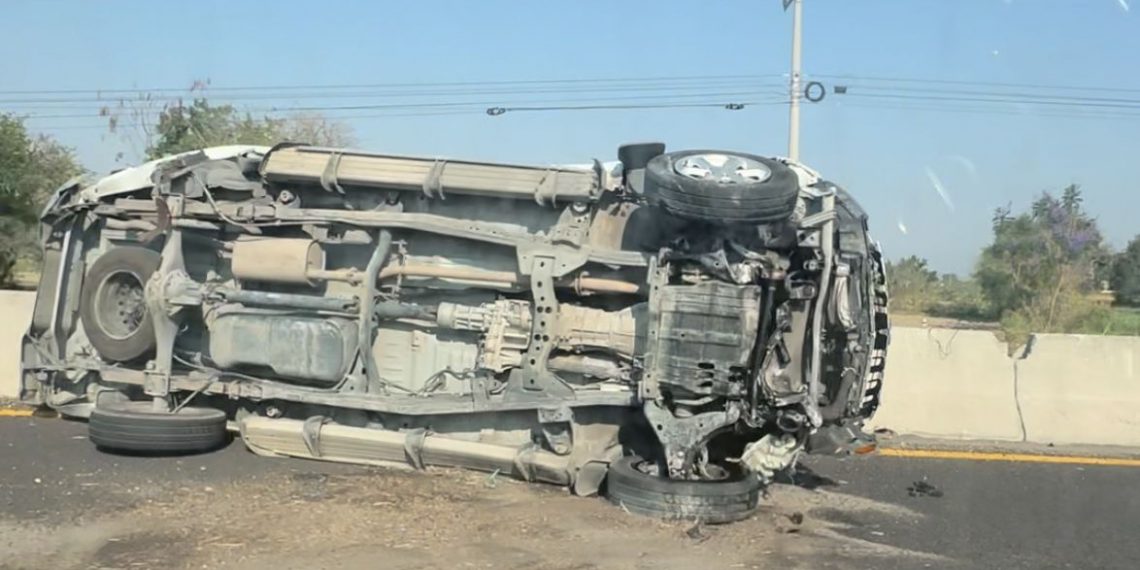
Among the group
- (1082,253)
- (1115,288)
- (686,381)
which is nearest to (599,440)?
(686,381)

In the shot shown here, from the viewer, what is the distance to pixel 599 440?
266 inches

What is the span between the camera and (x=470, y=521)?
5840mm

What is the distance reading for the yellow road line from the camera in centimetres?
862

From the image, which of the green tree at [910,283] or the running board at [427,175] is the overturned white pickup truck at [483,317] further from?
the green tree at [910,283]

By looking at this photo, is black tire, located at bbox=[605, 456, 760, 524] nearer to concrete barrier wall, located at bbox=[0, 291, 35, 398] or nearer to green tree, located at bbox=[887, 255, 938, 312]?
concrete barrier wall, located at bbox=[0, 291, 35, 398]

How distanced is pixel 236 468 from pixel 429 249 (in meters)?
1.96

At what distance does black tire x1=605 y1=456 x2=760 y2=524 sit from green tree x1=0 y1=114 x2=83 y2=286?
49.0ft

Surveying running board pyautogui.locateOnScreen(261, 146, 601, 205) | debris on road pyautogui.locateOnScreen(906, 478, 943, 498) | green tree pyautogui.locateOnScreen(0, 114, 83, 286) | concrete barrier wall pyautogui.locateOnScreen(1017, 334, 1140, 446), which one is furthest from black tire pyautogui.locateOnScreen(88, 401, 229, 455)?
green tree pyautogui.locateOnScreen(0, 114, 83, 286)

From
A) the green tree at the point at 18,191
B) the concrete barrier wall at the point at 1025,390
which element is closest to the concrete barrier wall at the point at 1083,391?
the concrete barrier wall at the point at 1025,390

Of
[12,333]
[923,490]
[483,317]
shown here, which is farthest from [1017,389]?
[12,333]

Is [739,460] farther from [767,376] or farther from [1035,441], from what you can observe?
[1035,441]

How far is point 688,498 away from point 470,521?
1247 mm

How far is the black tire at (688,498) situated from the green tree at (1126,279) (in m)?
25.9

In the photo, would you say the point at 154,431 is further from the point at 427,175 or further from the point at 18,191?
the point at 18,191
